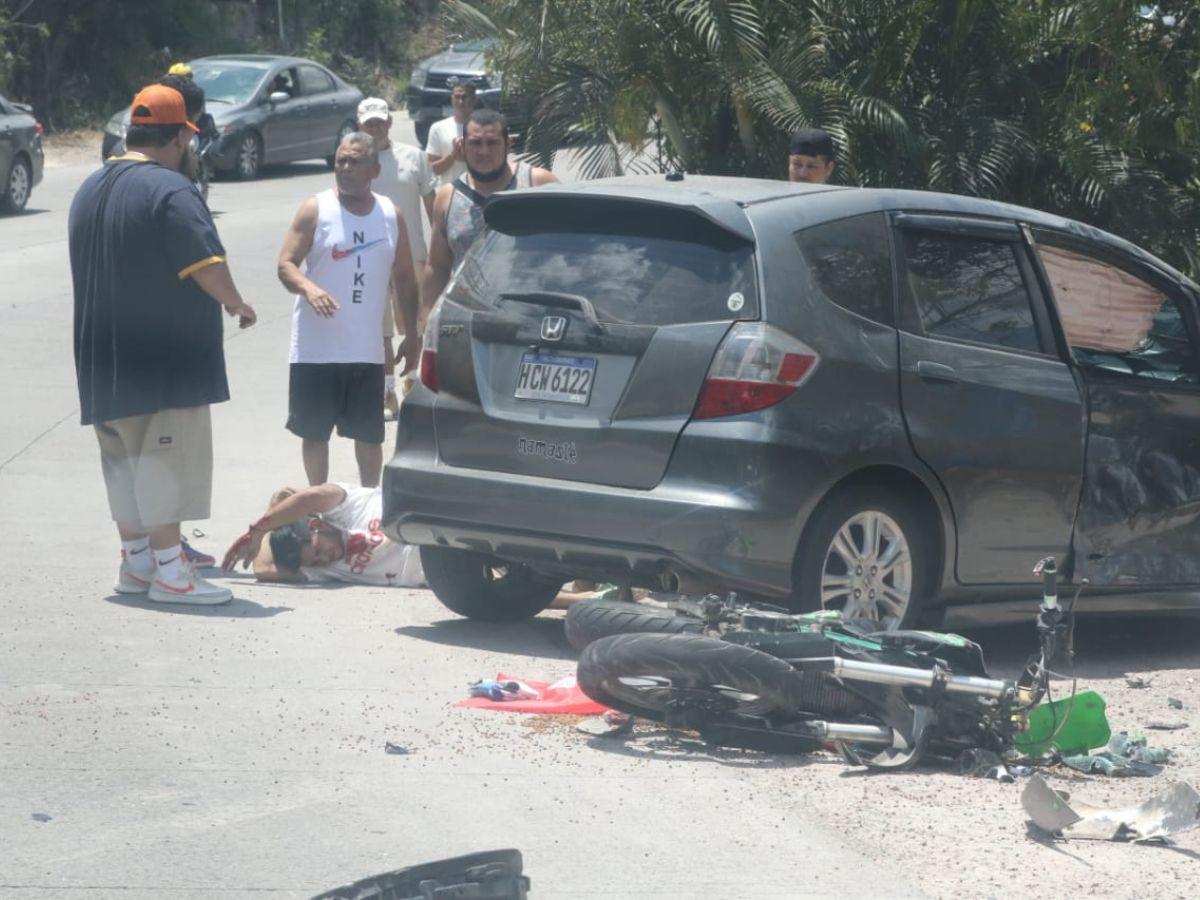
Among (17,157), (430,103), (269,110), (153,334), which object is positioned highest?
(430,103)

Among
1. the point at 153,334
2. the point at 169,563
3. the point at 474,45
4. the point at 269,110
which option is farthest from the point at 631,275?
the point at 269,110

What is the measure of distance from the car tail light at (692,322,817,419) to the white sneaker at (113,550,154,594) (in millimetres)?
2707

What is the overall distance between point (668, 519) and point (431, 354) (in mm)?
1311

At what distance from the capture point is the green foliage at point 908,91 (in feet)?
35.3

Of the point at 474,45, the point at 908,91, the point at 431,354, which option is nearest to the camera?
the point at 431,354

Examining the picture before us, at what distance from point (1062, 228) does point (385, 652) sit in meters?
3.04

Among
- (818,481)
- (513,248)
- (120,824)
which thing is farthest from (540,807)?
(513,248)

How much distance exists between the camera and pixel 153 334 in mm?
7715

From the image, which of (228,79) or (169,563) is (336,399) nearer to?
(169,563)

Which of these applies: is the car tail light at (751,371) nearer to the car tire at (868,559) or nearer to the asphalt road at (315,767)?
the car tire at (868,559)

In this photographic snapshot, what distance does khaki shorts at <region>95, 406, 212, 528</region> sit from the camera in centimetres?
777

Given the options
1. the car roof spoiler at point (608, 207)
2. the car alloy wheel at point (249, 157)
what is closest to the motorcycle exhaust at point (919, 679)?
the car roof spoiler at point (608, 207)

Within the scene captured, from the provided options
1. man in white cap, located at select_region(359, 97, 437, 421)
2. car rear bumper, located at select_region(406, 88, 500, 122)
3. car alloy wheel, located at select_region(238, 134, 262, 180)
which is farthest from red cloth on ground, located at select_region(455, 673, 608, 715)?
car rear bumper, located at select_region(406, 88, 500, 122)

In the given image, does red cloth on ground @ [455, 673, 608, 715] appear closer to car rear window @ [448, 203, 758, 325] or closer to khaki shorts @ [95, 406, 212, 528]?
car rear window @ [448, 203, 758, 325]
